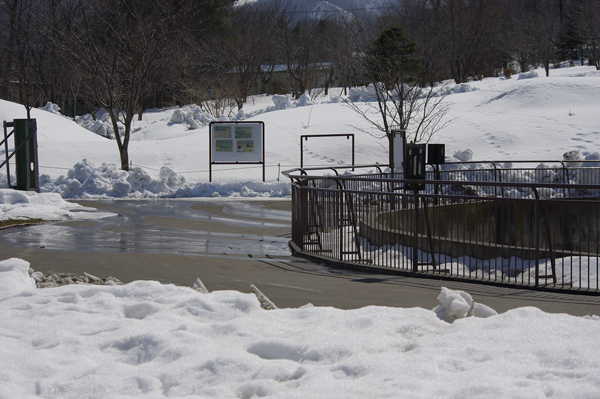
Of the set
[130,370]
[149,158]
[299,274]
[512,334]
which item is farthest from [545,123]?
[130,370]

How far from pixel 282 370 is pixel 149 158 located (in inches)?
875

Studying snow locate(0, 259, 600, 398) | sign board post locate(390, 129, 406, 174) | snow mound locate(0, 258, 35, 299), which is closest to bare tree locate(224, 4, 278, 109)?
sign board post locate(390, 129, 406, 174)

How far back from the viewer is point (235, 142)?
70.4ft

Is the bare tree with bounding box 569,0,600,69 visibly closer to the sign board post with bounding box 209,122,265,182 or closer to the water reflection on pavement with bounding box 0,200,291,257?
the sign board post with bounding box 209,122,265,182

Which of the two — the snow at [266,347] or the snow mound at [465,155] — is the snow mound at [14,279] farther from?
the snow mound at [465,155]

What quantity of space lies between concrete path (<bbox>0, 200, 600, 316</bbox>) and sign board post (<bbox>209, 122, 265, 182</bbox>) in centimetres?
706

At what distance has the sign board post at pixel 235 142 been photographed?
70.3ft

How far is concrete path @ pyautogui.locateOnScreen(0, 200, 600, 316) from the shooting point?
20.9ft

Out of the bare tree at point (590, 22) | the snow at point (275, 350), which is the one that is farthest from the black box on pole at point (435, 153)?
the bare tree at point (590, 22)

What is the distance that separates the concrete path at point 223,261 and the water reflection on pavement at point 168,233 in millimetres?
17

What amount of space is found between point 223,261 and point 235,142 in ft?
42.8

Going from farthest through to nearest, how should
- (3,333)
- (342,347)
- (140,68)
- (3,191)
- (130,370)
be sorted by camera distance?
(140,68) → (3,191) → (3,333) → (342,347) → (130,370)

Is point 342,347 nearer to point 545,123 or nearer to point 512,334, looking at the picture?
point 512,334

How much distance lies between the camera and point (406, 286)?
717 centimetres
